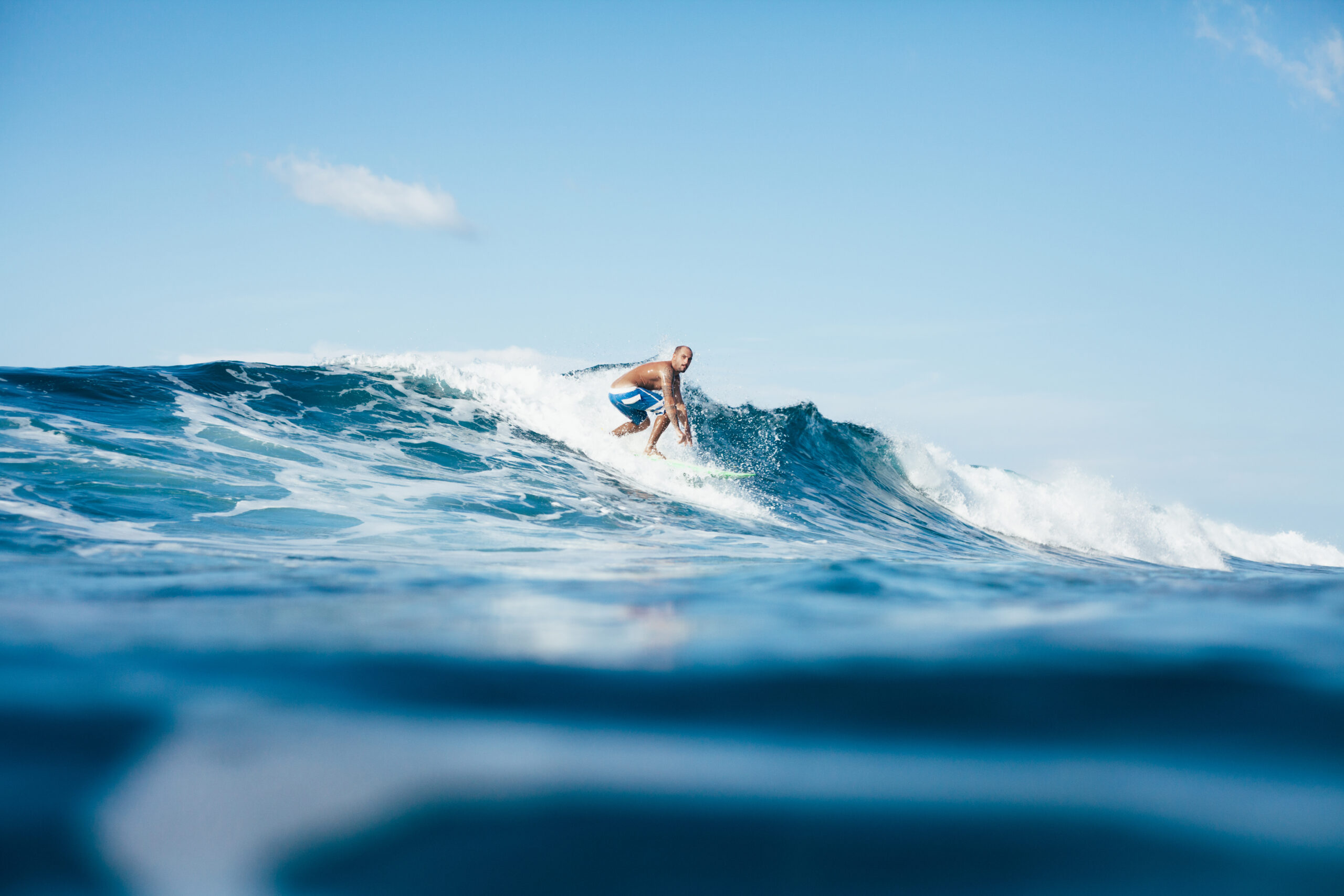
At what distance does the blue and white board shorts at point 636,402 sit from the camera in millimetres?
10734

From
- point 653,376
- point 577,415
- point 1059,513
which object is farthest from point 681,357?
point 1059,513

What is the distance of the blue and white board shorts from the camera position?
1073cm

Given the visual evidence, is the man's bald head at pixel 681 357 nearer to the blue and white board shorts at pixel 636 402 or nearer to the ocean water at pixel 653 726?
the blue and white board shorts at pixel 636 402

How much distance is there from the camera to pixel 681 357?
10.4m

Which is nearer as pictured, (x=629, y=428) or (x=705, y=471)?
(x=705, y=471)

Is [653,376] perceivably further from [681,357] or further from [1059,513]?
[1059,513]

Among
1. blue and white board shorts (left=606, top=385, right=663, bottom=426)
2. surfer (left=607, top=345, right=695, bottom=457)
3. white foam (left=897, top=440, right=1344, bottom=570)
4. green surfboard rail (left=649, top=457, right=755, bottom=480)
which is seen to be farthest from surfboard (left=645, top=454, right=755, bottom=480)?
white foam (left=897, top=440, right=1344, bottom=570)

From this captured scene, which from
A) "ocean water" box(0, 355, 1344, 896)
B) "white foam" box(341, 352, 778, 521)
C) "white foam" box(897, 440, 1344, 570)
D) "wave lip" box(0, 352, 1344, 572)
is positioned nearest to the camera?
"ocean water" box(0, 355, 1344, 896)

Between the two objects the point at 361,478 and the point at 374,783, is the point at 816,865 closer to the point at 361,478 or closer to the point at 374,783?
the point at 374,783

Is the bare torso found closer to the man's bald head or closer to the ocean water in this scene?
the man's bald head

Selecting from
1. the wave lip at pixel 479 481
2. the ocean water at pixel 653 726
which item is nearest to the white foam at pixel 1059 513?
the wave lip at pixel 479 481

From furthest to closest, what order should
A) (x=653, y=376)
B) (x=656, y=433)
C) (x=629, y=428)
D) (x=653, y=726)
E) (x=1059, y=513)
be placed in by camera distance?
1. (x=1059, y=513)
2. (x=629, y=428)
3. (x=656, y=433)
4. (x=653, y=376)
5. (x=653, y=726)

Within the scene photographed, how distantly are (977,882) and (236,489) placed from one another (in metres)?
6.45

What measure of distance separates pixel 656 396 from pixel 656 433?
51cm
